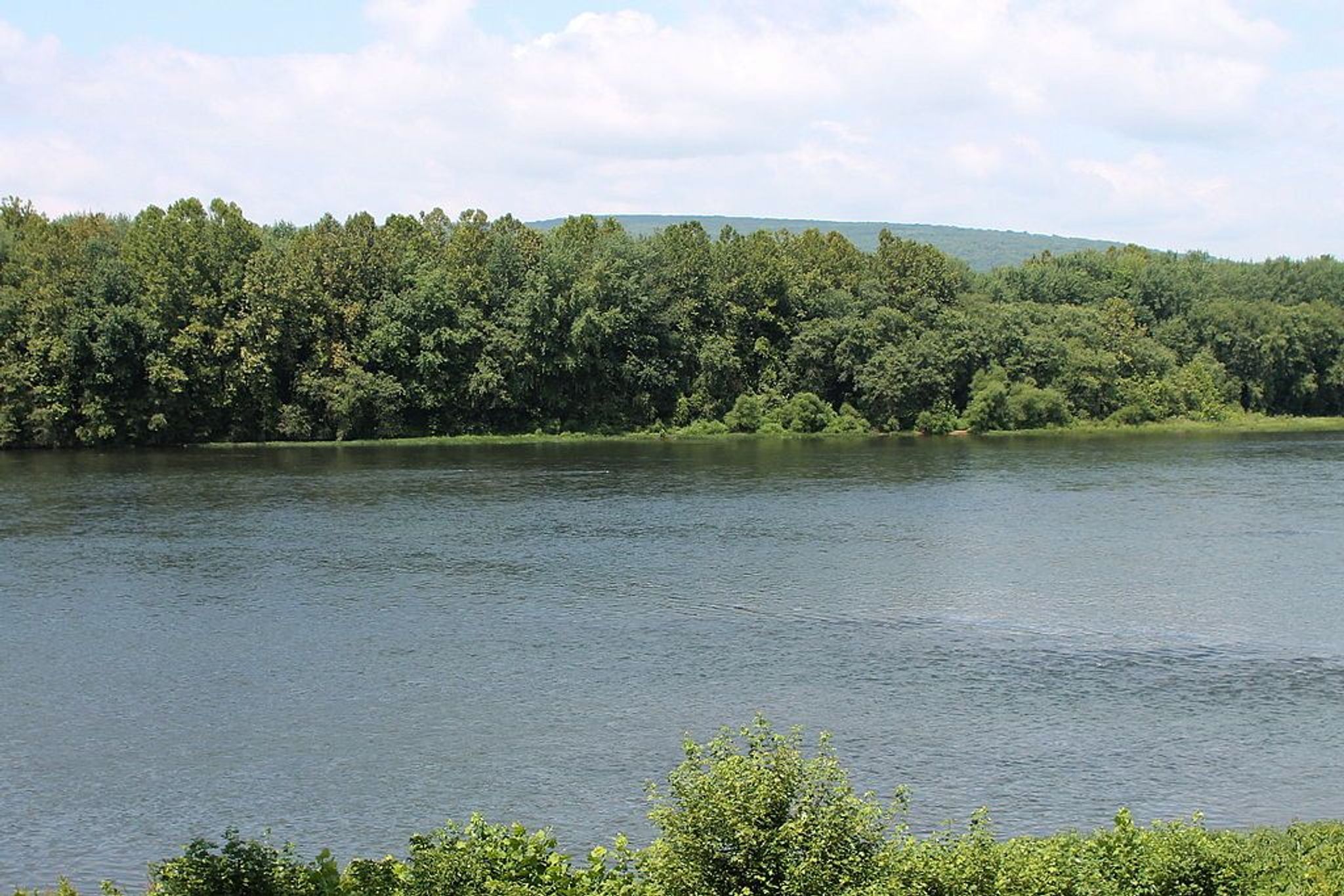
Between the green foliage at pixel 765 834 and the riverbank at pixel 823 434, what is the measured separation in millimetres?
84482

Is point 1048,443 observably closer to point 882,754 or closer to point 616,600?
point 616,600

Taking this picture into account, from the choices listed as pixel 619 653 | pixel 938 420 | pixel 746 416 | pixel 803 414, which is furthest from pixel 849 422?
pixel 619 653

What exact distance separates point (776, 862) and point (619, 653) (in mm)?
20766

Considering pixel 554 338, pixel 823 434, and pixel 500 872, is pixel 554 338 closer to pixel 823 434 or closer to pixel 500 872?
pixel 823 434

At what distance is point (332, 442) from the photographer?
9862 cm

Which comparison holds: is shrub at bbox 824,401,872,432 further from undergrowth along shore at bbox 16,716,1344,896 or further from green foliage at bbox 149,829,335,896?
green foliage at bbox 149,829,335,896

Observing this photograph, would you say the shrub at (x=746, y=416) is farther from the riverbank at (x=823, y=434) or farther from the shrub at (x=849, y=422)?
the shrub at (x=849, y=422)

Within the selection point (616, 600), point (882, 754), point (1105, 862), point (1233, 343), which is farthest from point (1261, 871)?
point (1233, 343)

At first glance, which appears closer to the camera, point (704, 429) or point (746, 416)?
point (704, 429)

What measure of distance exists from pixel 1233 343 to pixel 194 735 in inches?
4516

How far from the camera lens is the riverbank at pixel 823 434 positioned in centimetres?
9912

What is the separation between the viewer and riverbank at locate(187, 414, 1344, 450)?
9912 centimetres

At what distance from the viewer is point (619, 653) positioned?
35.8m

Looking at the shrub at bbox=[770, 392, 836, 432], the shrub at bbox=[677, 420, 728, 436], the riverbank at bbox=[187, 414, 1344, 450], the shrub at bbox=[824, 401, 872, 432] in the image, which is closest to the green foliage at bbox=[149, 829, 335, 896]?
the riverbank at bbox=[187, 414, 1344, 450]
